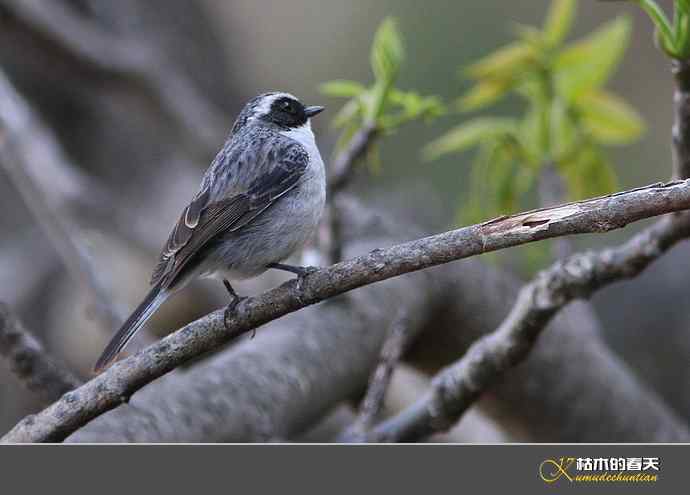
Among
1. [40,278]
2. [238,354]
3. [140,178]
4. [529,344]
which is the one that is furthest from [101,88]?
[529,344]

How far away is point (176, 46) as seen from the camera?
7.80m

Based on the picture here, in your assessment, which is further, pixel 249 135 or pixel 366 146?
pixel 249 135

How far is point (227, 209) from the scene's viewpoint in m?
3.26

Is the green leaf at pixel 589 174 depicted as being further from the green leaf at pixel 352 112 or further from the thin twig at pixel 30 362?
the thin twig at pixel 30 362

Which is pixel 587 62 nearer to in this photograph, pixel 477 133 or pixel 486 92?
pixel 486 92

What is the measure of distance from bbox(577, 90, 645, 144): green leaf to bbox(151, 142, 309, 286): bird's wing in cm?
123

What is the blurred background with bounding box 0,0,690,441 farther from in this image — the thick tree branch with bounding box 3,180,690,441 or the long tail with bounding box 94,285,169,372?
the thick tree branch with bounding box 3,180,690,441

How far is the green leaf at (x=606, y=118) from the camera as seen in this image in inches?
151

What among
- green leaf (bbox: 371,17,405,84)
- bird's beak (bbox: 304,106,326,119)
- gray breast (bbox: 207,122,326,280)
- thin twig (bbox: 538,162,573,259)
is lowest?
gray breast (bbox: 207,122,326,280)

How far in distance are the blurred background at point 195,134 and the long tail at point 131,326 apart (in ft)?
8.95

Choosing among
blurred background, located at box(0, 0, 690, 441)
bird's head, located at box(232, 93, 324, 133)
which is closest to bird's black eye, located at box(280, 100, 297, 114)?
bird's head, located at box(232, 93, 324, 133)

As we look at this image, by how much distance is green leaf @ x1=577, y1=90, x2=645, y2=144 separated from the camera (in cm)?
383
